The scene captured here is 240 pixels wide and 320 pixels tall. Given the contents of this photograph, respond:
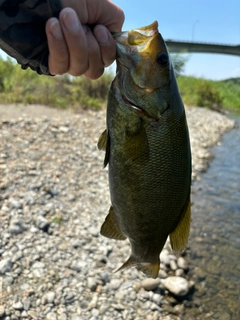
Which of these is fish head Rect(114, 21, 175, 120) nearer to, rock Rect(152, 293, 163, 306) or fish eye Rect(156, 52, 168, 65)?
fish eye Rect(156, 52, 168, 65)

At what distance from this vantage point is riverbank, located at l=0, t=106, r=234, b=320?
4336 millimetres

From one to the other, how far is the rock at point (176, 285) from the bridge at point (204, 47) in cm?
4924

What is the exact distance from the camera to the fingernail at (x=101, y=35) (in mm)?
2220

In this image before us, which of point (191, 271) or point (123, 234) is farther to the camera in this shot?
point (191, 271)

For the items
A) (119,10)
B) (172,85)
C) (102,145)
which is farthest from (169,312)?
(119,10)

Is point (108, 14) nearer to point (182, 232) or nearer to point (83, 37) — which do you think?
point (83, 37)

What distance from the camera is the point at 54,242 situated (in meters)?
5.35

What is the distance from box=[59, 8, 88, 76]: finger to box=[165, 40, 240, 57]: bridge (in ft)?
168

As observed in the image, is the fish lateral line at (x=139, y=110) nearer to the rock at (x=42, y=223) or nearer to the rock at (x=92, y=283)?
the rock at (x=92, y=283)

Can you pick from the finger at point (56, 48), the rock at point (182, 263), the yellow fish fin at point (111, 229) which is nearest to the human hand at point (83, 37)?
the finger at point (56, 48)

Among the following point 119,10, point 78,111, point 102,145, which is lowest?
point 78,111

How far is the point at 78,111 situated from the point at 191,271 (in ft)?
33.2

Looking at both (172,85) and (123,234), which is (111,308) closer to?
(123,234)

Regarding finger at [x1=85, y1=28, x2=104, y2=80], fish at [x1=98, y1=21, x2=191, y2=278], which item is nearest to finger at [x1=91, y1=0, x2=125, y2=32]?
finger at [x1=85, y1=28, x2=104, y2=80]
